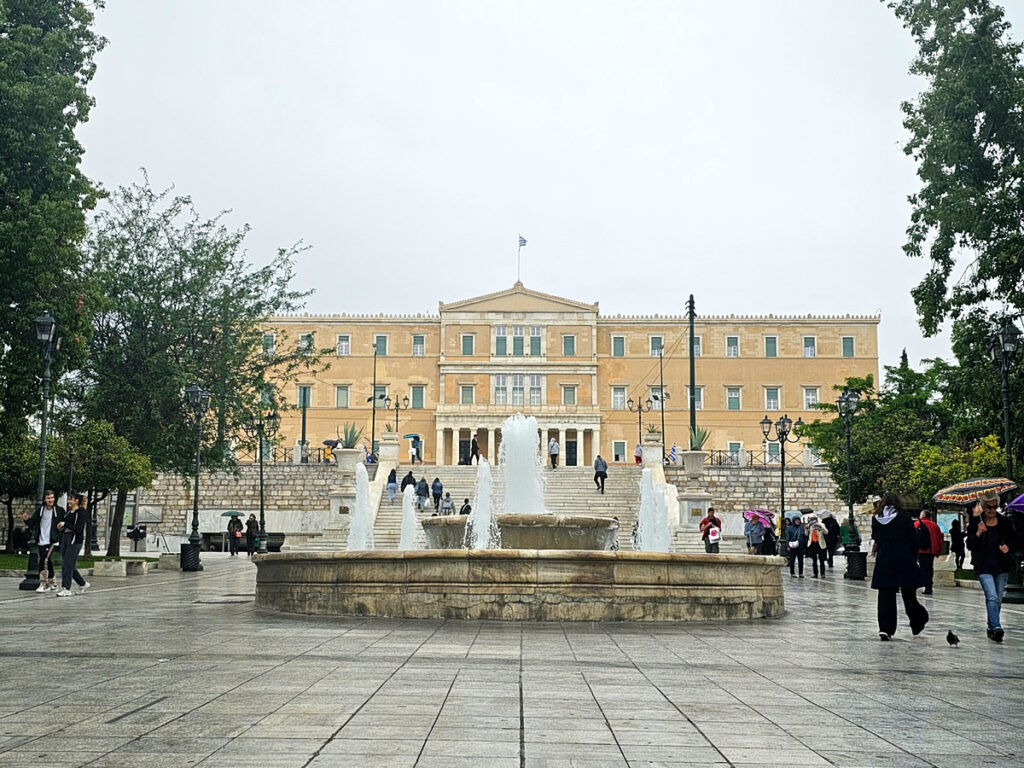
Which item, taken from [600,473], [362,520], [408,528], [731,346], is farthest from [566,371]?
[408,528]

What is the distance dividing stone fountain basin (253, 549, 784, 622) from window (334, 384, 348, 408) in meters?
58.0

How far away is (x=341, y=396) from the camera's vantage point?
69250 millimetres

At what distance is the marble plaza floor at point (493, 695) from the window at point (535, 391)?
57.7m

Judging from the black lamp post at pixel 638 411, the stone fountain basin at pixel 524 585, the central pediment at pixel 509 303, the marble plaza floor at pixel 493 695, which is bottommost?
the marble plaza floor at pixel 493 695

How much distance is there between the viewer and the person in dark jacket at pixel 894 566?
10211 mm

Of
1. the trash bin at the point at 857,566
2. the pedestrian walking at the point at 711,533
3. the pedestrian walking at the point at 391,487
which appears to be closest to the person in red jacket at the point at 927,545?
the trash bin at the point at 857,566

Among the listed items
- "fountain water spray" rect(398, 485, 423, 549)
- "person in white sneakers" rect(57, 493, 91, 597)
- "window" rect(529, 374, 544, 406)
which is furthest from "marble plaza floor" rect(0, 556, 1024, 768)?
"window" rect(529, 374, 544, 406)

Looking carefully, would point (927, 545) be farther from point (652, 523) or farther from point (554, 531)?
point (652, 523)

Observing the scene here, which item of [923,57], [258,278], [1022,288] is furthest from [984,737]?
[258,278]

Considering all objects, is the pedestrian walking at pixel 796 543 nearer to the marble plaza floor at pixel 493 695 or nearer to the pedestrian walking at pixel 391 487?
the marble plaza floor at pixel 493 695

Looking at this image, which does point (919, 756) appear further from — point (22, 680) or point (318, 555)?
point (318, 555)

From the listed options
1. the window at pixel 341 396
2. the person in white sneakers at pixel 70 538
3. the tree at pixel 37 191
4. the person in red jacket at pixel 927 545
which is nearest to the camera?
the person in white sneakers at pixel 70 538

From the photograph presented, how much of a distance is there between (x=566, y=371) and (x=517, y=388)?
3399 millimetres

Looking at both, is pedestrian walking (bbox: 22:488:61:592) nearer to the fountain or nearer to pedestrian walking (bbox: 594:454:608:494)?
the fountain
